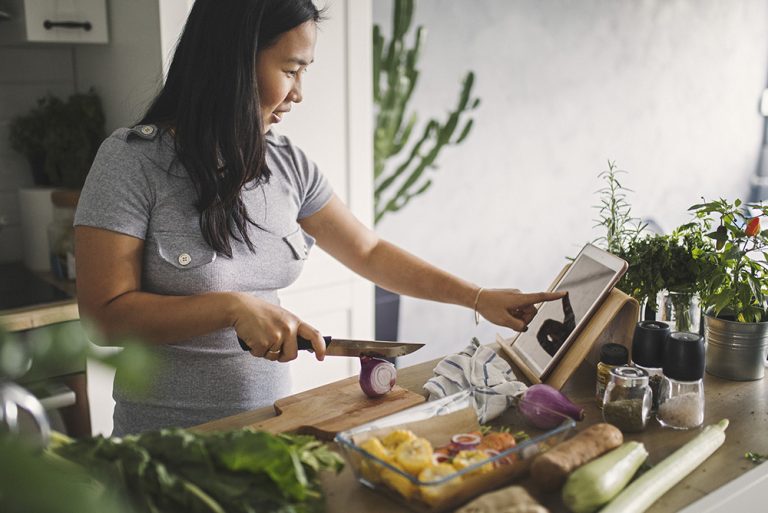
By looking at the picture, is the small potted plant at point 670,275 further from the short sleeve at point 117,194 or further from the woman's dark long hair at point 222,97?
the short sleeve at point 117,194

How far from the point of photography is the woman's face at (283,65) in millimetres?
1431

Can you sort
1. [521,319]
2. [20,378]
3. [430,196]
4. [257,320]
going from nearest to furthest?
[20,378] → [257,320] → [521,319] → [430,196]

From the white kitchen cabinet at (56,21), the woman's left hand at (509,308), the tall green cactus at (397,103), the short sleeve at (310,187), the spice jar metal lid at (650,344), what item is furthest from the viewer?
the tall green cactus at (397,103)

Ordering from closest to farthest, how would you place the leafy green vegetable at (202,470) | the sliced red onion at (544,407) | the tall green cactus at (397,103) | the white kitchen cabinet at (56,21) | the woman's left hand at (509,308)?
the leafy green vegetable at (202,470) < the sliced red onion at (544,407) < the woman's left hand at (509,308) < the white kitchen cabinet at (56,21) < the tall green cactus at (397,103)

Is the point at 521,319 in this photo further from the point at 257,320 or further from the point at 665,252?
the point at 257,320

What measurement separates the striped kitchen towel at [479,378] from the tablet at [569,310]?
90 millimetres

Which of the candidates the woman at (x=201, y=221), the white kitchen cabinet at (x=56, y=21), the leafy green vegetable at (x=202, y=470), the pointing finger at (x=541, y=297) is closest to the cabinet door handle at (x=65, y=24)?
the white kitchen cabinet at (x=56, y=21)

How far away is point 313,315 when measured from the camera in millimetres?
2598

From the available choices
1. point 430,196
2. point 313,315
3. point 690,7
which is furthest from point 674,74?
point 313,315

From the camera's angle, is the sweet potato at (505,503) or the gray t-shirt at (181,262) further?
the gray t-shirt at (181,262)

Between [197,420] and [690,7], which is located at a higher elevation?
[690,7]

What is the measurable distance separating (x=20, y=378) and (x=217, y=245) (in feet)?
2.93

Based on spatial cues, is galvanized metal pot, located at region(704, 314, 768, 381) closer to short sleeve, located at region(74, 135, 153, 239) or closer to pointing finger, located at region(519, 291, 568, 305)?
pointing finger, located at region(519, 291, 568, 305)

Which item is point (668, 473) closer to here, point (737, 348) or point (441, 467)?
point (441, 467)
